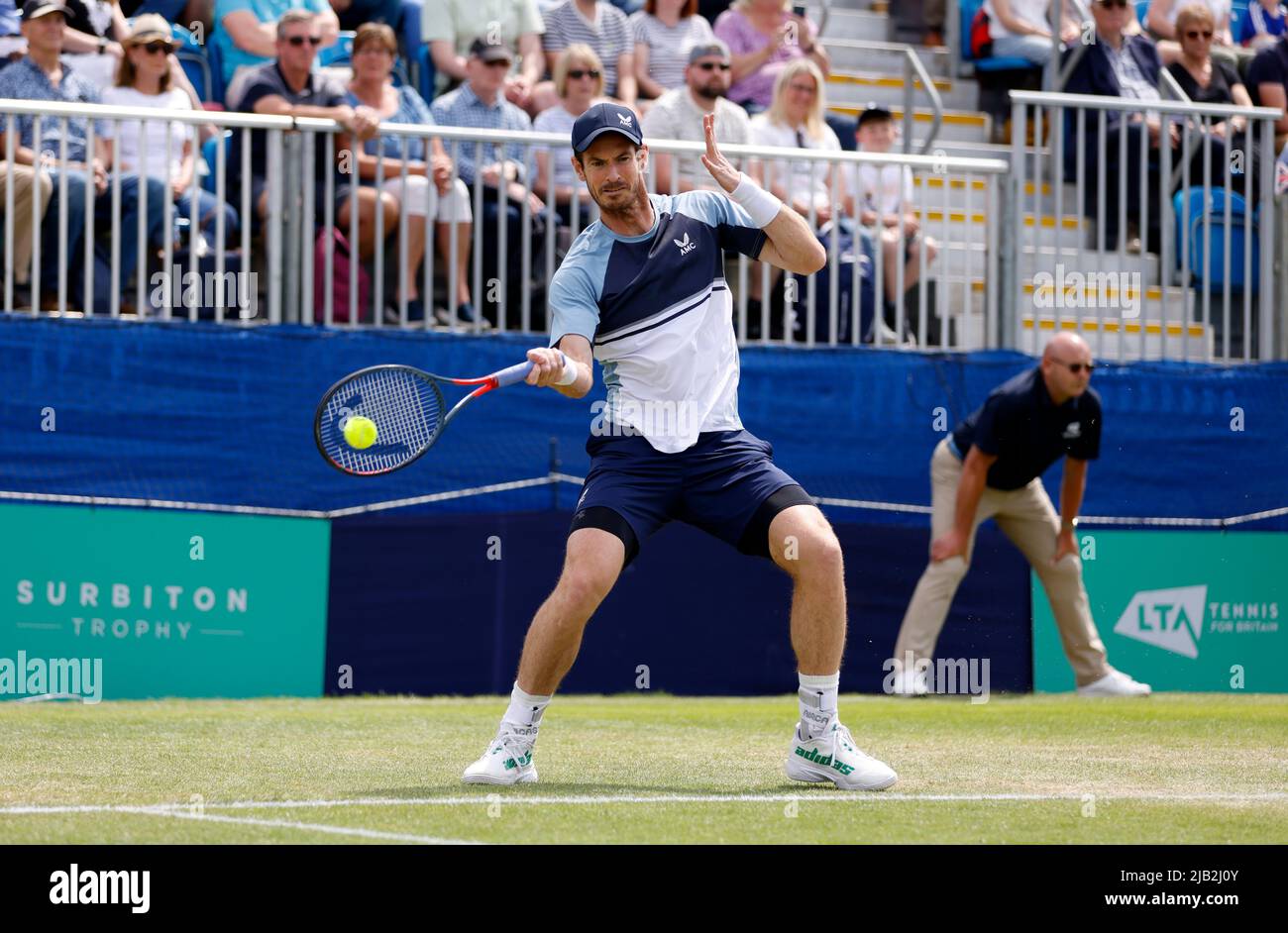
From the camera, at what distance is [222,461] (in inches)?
490

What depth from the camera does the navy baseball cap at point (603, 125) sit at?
7.24 metres

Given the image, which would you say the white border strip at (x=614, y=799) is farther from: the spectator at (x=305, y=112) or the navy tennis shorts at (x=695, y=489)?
the spectator at (x=305, y=112)

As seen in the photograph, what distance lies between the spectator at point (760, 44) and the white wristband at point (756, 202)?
849 centimetres

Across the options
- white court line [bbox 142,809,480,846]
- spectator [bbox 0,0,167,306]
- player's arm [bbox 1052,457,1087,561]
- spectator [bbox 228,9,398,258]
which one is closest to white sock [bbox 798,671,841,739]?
white court line [bbox 142,809,480,846]

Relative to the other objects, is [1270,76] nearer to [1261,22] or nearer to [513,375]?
[1261,22]

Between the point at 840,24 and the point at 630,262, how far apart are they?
11767 mm

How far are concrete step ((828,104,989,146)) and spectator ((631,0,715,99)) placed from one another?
1911 millimetres

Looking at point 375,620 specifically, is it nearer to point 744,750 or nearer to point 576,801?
point 744,750

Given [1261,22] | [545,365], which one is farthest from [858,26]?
[545,365]

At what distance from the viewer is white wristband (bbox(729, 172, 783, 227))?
747 centimetres

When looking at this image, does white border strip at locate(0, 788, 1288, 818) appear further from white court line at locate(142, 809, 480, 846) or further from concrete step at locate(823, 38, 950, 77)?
concrete step at locate(823, 38, 950, 77)

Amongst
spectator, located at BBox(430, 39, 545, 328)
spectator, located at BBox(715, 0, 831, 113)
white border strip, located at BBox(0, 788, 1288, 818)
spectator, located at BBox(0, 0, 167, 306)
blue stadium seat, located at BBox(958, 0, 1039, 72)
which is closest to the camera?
white border strip, located at BBox(0, 788, 1288, 818)
